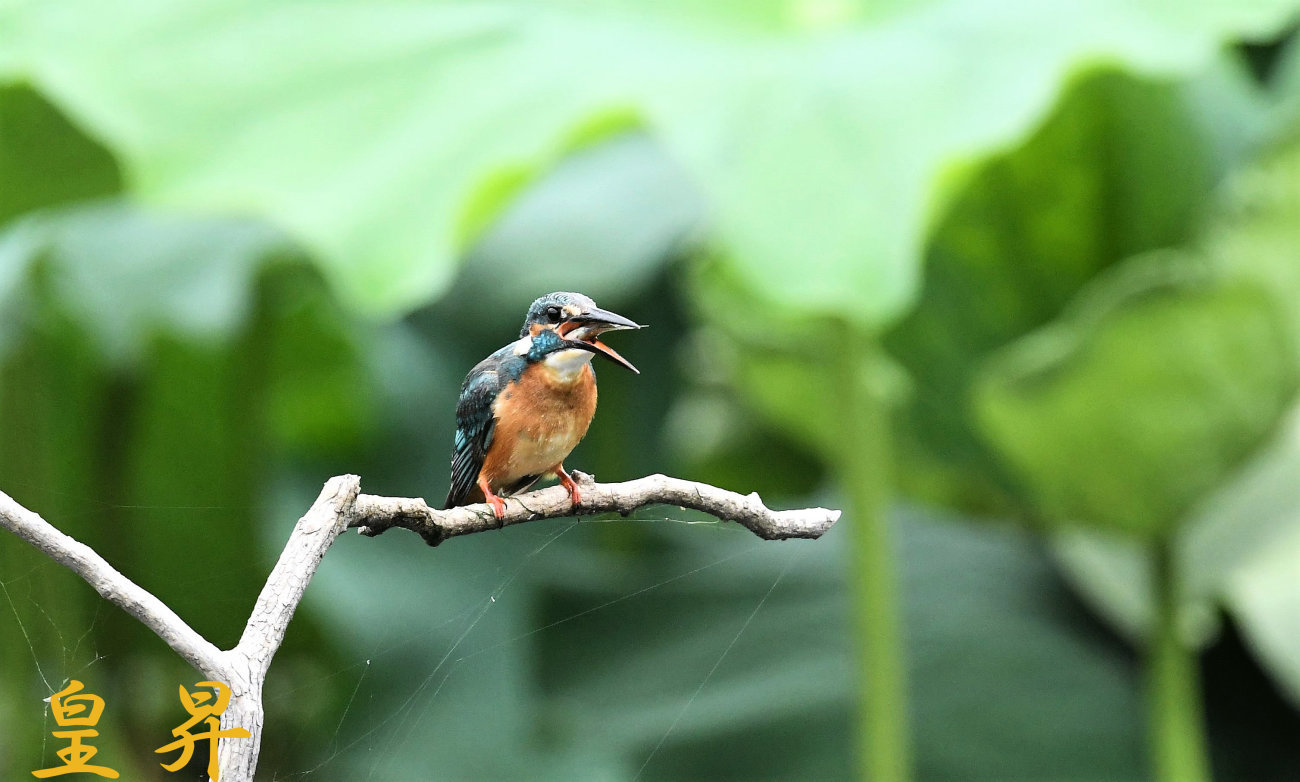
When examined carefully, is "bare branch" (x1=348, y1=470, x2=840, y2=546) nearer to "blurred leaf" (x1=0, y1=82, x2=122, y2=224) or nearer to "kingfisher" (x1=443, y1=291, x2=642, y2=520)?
"kingfisher" (x1=443, y1=291, x2=642, y2=520)

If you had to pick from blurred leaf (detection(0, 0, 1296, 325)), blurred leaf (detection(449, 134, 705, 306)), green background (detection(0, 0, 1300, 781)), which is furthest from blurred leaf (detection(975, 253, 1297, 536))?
blurred leaf (detection(449, 134, 705, 306))

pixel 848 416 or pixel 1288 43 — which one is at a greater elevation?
pixel 1288 43

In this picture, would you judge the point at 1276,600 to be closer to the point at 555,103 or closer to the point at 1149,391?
the point at 1149,391

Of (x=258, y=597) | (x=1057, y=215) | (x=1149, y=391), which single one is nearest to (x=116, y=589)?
(x=258, y=597)

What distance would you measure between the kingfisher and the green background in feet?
0.90

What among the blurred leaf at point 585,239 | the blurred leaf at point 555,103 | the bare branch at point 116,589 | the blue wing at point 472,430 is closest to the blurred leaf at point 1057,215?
the blurred leaf at point 555,103

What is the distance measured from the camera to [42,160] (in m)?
0.97

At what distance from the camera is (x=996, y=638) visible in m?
1.27

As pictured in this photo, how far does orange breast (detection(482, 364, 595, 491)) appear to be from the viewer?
0.90 ft

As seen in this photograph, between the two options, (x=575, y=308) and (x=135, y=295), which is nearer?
(x=575, y=308)

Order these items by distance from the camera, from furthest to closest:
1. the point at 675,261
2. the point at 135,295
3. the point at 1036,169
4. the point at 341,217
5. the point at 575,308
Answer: the point at 675,261 → the point at 135,295 → the point at 1036,169 → the point at 341,217 → the point at 575,308

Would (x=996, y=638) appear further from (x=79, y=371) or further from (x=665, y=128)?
(x=79, y=371)

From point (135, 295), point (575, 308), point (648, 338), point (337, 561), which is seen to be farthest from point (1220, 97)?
point (575, 308)

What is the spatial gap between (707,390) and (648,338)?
0.35 feet
